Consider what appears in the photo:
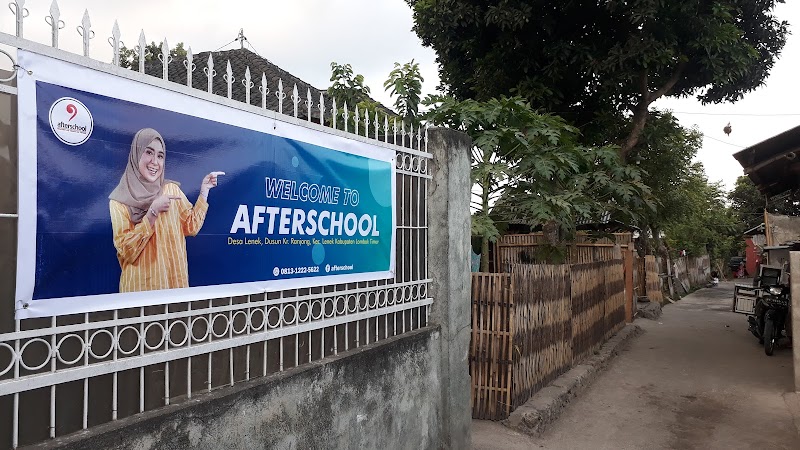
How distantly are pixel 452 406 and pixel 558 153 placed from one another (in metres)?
3.47

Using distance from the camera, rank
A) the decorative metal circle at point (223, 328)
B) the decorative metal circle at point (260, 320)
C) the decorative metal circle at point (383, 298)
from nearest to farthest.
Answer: the decorative metal circle at point (223, 328) < the decorative metal circle at point (260, 320) < the decorative metal circle at point (383, 298)

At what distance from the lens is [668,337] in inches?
464

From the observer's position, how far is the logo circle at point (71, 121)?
1974mm

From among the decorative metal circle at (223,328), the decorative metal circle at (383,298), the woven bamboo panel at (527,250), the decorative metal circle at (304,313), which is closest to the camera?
the decorative metal circle at (223,328)

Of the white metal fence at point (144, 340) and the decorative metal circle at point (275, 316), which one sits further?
the decorative metal circle at point (275, 316)

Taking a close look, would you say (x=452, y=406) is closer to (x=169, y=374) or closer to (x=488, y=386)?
(x=488, y=386)

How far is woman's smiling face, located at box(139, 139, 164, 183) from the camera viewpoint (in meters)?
2.26

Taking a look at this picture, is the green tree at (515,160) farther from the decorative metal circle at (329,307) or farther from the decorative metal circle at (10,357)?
the decorative metal circle at (10,357)

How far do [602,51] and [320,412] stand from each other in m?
10.4

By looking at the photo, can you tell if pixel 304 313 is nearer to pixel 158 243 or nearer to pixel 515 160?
pixel 158 243

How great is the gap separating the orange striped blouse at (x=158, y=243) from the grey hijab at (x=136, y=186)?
3 cm

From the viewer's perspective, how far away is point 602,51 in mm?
11203

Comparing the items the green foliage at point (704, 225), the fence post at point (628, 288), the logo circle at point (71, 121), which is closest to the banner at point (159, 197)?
the logo circle at point (71, 121)

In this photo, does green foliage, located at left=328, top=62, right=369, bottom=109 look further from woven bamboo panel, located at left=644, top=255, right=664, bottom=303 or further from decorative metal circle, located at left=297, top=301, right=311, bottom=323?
woven bamboo panel, located at left=644, top=255, right=664, bottom=303
